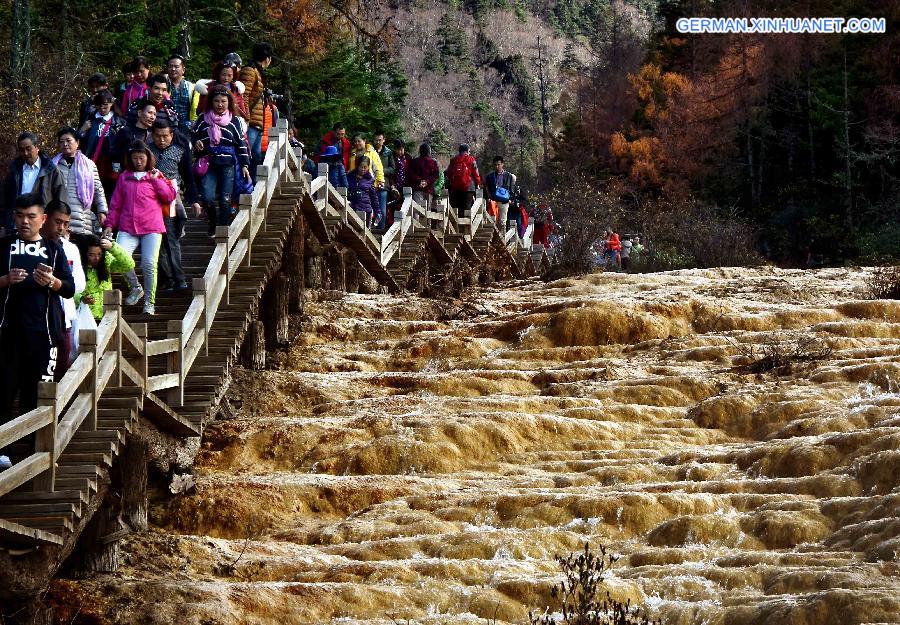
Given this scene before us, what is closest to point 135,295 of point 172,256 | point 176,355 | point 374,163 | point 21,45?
point 172,256

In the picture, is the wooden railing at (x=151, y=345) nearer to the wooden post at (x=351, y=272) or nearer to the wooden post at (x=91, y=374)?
the wooden post at (x=91, y=374)

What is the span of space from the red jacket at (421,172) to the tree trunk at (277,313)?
7853mm

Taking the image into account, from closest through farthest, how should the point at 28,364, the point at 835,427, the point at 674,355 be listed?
1. the point at 28,364
2. the point at 835,427
3. the point at 674,355

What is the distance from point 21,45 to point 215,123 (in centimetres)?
1238

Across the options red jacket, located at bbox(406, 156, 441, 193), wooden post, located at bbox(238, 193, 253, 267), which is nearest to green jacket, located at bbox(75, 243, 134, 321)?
wooden post, located at bbox(238, 193, 253, 267)

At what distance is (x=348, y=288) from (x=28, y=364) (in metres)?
12.3

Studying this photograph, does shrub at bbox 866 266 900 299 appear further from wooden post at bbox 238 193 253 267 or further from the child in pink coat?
the child in pink coat

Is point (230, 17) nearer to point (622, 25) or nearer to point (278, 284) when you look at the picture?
point (278, 284)

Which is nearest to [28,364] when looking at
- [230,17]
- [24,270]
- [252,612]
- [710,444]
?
[24,270]

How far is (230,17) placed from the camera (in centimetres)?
3638

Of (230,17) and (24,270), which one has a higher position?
(230,17)

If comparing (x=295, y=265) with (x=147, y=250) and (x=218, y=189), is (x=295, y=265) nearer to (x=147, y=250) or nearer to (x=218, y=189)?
(x=218, y=189)

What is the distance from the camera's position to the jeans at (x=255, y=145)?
1892cm

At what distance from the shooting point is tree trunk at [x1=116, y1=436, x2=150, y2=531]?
11070mm
